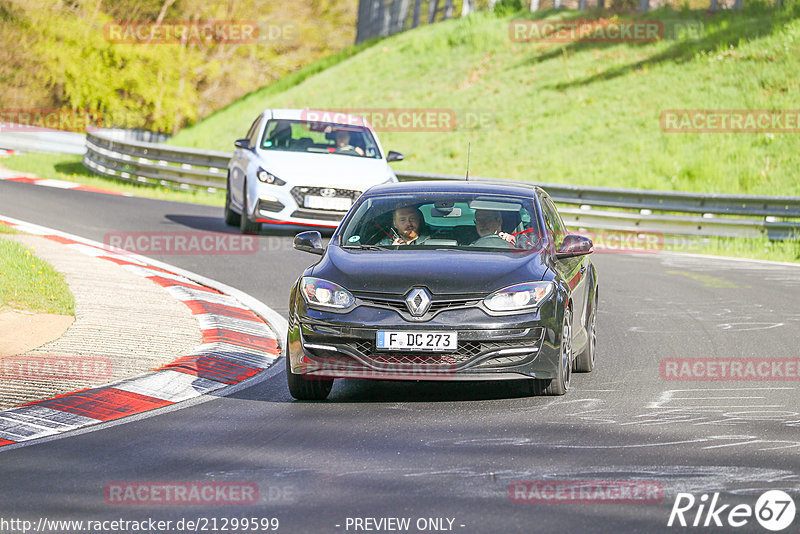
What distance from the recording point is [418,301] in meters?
7.64

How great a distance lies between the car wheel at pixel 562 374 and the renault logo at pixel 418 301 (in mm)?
973

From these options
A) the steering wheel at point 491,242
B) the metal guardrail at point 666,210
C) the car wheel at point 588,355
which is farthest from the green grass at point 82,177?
the steering wheel at point 491,242

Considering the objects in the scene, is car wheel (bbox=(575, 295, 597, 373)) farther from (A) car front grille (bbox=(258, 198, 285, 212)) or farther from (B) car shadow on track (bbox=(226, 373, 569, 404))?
(A) car front grille (bbox=(258, 198, 285, 212))

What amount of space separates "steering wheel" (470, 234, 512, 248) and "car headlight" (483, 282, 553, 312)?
729mm

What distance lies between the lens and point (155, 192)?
83.7 feet

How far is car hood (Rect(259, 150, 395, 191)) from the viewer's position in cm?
1684

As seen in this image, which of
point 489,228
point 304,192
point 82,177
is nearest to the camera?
point 489,228

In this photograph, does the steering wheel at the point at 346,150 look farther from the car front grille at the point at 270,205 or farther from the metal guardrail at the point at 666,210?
the metal guardrail at the point at 666,210

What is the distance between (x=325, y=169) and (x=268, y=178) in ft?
2.63

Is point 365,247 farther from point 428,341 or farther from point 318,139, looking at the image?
point 318,139

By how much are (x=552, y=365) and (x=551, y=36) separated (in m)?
31.6

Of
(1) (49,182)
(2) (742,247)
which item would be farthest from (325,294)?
(1) (49,182)

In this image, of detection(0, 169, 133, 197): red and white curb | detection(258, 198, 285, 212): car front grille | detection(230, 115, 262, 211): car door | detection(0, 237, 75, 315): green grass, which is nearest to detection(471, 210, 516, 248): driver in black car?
detection(0, 237, 75, 315): green grass

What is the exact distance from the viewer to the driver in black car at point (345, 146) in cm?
1806
